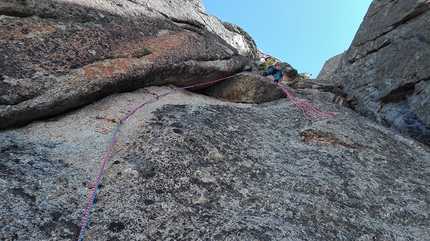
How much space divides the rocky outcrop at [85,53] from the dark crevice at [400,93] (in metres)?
7.15

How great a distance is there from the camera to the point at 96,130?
6352mm

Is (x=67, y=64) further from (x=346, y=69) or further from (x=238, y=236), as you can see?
(x=346, y=69)

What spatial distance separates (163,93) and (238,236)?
229 inches

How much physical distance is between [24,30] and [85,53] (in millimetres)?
1329

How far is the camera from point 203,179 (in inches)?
216

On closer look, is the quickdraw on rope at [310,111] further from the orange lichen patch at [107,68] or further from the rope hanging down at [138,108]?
the orange lichen patch at [107,68]

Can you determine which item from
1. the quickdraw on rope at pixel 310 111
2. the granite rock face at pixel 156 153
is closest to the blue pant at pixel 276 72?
the quickdraw on rope at pixel 310 111

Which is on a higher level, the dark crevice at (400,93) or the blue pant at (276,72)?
the dark crevice at (400,93)

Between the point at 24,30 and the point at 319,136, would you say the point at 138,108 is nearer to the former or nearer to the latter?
the point at 24,30

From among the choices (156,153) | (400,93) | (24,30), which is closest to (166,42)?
(24,30)

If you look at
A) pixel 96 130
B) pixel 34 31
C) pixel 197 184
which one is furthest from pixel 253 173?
pixel 34 31

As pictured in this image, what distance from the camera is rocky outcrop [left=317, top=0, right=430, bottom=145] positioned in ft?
34.9

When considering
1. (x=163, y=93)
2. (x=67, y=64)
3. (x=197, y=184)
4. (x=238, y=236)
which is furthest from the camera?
(x=163, y=93)

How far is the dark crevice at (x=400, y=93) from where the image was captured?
11.3m
